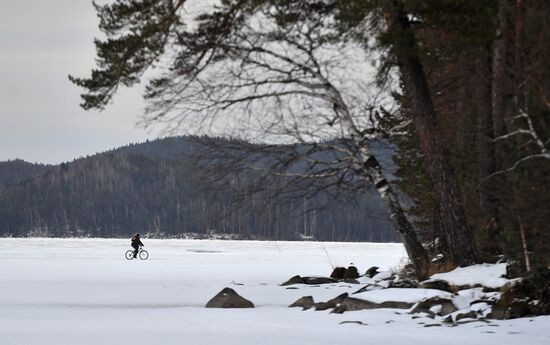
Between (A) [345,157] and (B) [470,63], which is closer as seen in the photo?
(A) [345,157]

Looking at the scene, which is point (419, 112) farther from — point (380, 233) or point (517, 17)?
point (380, 233)

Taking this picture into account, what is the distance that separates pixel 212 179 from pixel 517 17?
26.7 feet

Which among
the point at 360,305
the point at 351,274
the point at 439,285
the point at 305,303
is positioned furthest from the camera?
the point at 351,274

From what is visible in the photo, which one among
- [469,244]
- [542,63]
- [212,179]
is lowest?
[469,244]

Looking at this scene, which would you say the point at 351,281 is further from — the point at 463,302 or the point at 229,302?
the point at 463,302

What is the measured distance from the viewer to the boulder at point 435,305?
12.2 m

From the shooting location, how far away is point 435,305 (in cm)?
1247

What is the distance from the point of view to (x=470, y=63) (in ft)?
71.0

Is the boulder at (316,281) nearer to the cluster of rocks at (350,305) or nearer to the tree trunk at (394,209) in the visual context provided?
the tree trunk at (394,209)

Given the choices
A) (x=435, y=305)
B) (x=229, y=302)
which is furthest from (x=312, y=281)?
(x=435, y=305)

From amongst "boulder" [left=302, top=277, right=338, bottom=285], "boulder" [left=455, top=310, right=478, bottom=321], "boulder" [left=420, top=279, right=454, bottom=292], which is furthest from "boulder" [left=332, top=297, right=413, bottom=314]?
"boulder" [left=302, top=277, right=338, bottom=285]

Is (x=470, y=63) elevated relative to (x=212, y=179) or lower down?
elevated

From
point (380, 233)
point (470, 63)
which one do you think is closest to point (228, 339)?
point (470, 63)

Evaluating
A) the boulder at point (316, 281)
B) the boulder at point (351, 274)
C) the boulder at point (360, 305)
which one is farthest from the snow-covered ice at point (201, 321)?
the boulder at point (351, 274)
